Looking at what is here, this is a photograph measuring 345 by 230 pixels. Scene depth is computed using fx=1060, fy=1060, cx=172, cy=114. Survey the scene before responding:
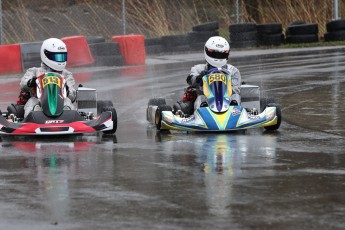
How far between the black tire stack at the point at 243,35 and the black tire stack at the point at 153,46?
96.3 inches

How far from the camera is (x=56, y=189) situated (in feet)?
28.1

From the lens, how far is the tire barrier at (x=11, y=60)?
22297 mm

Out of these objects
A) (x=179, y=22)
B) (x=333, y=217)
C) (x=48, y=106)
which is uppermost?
(x=179, y=22)

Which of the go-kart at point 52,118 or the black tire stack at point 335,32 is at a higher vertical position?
the black tire stack at point 335,32

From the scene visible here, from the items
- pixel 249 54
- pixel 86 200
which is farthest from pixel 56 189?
pixel 249 54

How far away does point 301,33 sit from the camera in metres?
30.4

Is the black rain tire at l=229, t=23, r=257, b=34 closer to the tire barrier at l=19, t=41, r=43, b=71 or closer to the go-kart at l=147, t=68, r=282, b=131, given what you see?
the tire barrier at l=19, t=41, r=43, b=71

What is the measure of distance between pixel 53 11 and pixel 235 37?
8428mm

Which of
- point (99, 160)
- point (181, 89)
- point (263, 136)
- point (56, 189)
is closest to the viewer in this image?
point (56, 189)

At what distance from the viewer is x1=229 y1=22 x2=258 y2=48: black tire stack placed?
1153 inches

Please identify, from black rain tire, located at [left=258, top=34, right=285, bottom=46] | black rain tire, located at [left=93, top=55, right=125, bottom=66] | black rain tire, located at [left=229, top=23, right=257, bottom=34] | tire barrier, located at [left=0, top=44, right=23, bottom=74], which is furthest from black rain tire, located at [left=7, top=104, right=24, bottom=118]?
black rain tire, located at [left=258, top=34, right=285, bottom=46]

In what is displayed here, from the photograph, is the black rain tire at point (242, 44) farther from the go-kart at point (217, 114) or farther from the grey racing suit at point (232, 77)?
the go-kart at point (217, 114)

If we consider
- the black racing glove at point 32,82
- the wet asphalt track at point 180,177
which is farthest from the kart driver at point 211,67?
the black racing glove at point 32,82

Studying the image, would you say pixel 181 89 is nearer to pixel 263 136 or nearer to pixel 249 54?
pixel 263 136
